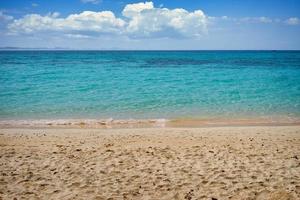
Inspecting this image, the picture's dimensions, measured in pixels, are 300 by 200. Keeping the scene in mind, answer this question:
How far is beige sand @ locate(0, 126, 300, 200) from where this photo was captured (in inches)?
245

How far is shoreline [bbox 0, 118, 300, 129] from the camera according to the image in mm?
13461

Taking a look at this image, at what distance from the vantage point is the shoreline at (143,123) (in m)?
13.5

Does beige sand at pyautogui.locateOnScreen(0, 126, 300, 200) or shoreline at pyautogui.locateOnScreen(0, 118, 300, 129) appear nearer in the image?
beige sand at pyautogui.locateOnScreen(0, 126, 300, 200)

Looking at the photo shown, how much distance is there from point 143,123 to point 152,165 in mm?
6254

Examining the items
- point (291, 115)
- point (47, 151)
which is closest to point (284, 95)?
point (291, 115)

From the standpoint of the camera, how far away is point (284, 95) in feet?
68.4

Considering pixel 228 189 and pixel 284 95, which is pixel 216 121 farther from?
pixel 284 95

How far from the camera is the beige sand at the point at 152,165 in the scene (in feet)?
20.5

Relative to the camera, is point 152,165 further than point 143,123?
No

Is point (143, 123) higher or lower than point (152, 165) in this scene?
lower

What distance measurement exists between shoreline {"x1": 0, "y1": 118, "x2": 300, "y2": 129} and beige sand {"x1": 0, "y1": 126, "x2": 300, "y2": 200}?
→ 78.9 inches

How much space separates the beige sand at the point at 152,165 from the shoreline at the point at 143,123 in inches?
78.9

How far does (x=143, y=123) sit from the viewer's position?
45.7 ft

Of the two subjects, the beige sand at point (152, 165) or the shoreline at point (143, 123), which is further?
the shoreline at point (143, 123)
